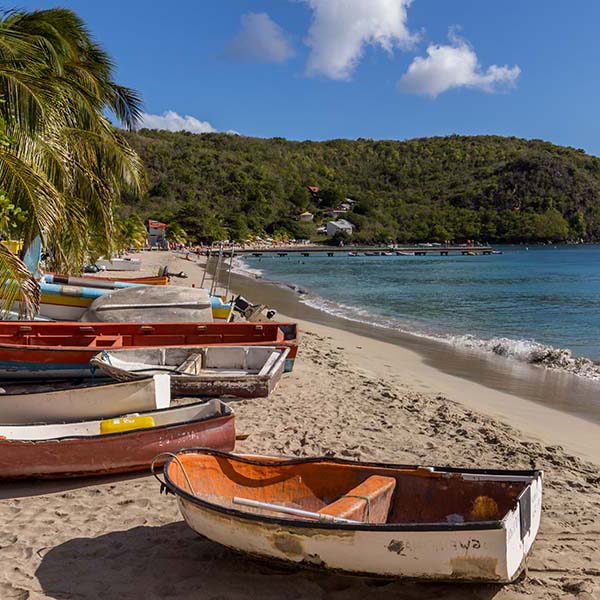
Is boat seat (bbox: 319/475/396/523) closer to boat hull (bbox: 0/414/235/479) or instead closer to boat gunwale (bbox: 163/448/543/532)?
boat gunwale (bbox: 163/448/543/532)

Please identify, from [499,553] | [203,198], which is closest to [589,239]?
[203,198]

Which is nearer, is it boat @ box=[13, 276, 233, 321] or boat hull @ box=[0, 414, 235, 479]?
boat hull @ box=[0, 414, 235, 479]

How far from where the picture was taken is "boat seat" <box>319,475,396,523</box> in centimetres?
393

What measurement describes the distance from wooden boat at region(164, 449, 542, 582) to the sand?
1.29 feet

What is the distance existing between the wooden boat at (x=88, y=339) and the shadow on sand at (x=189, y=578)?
16.1ft

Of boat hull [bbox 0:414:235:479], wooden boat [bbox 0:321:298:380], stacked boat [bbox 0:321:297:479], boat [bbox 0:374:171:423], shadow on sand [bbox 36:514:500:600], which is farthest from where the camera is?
wooden boat [bbox 0:321:298:380]

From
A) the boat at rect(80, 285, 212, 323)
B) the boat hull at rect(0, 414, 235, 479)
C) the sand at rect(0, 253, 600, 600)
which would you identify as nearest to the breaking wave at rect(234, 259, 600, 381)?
the sand at rect(0, 253, 600, 600)

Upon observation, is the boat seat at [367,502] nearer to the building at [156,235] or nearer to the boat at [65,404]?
the boat at [65,404]

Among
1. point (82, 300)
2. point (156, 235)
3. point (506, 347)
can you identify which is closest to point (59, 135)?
point (82, 300)

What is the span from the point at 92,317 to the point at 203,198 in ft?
340

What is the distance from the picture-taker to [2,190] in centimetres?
776

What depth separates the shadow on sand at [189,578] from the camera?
150 inches

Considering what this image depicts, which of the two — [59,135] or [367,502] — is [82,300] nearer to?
[59,135]

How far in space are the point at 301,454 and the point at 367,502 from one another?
2.43 m
